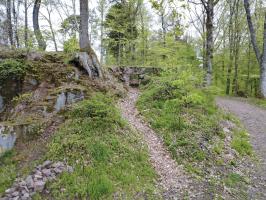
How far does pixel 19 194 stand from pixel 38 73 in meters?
4.16

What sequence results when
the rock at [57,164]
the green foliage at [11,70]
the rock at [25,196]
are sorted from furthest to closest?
1. the green foliage at [11,70]
2. the rock at [57,164]
3. the rock at [25,196]

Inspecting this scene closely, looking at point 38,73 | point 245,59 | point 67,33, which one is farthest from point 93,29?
point 38,73

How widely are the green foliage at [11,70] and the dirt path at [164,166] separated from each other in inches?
130

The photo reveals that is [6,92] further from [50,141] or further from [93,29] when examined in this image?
[93,29]

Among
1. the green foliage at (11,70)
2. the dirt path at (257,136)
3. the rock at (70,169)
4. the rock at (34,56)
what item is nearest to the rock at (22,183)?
the rock at (70,169)

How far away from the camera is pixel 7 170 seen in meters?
4.70

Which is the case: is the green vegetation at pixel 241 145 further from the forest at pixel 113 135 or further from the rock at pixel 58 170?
the rock at pixel 58 170

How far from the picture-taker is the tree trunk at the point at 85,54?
8203mm

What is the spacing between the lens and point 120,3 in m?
19.9

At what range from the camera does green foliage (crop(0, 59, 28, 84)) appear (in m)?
6.91

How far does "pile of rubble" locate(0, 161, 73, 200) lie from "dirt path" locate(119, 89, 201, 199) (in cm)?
190

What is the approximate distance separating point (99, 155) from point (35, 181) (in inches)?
50.3

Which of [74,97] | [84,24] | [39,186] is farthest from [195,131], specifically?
[84,24]

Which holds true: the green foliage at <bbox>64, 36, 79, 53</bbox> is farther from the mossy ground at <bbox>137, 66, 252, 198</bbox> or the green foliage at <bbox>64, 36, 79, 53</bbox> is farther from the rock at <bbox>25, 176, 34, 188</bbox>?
the rock at <bbox>25, 176, 34, 188</bbox>
